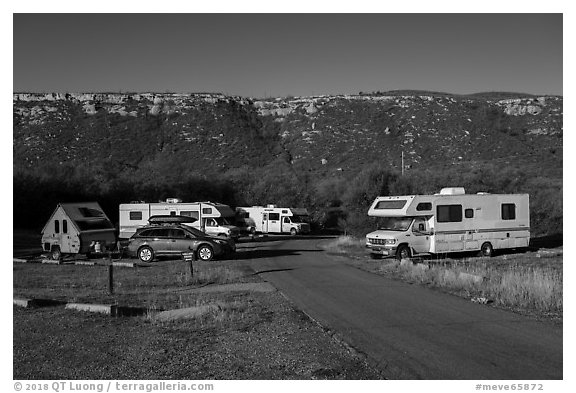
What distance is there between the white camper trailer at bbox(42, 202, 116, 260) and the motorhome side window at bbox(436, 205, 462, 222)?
13.3 meters

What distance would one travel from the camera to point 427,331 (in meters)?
9.55

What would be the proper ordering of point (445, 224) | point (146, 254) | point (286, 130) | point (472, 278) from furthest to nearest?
point (286, 130) → point (146, 254) → point (445, 224) → point (472, 278)

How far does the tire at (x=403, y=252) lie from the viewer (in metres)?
21.8

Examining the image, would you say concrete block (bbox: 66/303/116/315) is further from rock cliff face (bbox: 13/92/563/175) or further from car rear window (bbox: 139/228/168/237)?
rock cliff face (bbox: 13/92/563/175)

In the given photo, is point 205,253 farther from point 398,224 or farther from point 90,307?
point 90,307

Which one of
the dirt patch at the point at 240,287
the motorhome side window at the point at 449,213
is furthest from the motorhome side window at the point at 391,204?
the dirt patch at the point at 240,287

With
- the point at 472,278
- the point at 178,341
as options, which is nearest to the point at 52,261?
the point at 178,341

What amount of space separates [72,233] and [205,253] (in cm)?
549

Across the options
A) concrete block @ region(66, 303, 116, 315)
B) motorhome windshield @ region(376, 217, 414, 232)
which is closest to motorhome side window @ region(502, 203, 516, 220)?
motorhome windshield @ region(376, 217, 414, 232)

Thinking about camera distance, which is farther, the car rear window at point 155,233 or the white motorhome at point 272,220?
the white motorhome at point 272,220

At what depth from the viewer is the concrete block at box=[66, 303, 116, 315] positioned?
11.4 m

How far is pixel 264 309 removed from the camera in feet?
39.0

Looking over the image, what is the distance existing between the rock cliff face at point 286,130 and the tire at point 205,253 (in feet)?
124

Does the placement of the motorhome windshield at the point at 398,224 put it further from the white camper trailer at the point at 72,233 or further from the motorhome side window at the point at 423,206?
the white camper trailer at the point at 72,233
